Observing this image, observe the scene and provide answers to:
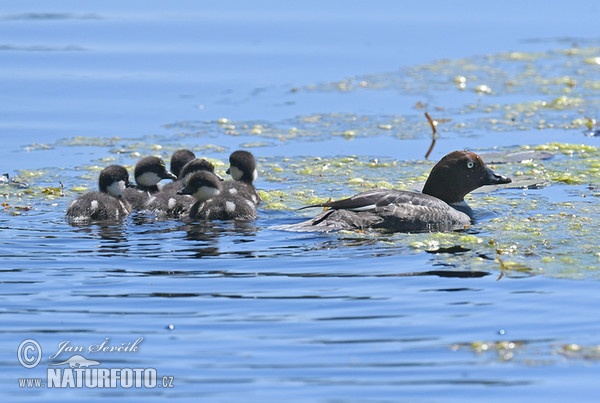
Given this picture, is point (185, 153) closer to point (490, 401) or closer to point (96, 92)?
point (96, 92)

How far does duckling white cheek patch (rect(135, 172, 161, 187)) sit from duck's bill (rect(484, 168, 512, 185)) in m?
3.53

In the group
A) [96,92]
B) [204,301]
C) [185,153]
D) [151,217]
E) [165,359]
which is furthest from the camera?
[96,92]

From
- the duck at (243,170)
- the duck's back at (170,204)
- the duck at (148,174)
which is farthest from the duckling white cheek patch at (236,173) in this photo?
the duck at (148,174)

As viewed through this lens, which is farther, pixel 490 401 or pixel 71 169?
pixel 71 169

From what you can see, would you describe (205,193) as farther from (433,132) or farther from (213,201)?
(433,132)

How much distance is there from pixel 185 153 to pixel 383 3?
378 inches

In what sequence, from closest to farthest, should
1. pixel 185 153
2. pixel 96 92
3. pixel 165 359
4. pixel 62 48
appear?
1. pixel 165 359
2. pixel 185 153
3. pixel 96 92
4. pixel 62 48

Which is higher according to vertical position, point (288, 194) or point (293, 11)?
point (293, 11)

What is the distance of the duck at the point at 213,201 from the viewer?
1297cm

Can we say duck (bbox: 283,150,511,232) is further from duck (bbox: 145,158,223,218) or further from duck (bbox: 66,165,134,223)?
duck (bbox: 66,165,134,223)

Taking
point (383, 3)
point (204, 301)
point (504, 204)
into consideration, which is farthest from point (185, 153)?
point (383, 3)

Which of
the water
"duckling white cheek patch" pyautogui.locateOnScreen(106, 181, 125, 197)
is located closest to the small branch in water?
the water

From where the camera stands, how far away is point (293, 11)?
22.7 metres

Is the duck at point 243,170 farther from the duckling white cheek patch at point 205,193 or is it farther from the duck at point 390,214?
the duck at point 390,214
